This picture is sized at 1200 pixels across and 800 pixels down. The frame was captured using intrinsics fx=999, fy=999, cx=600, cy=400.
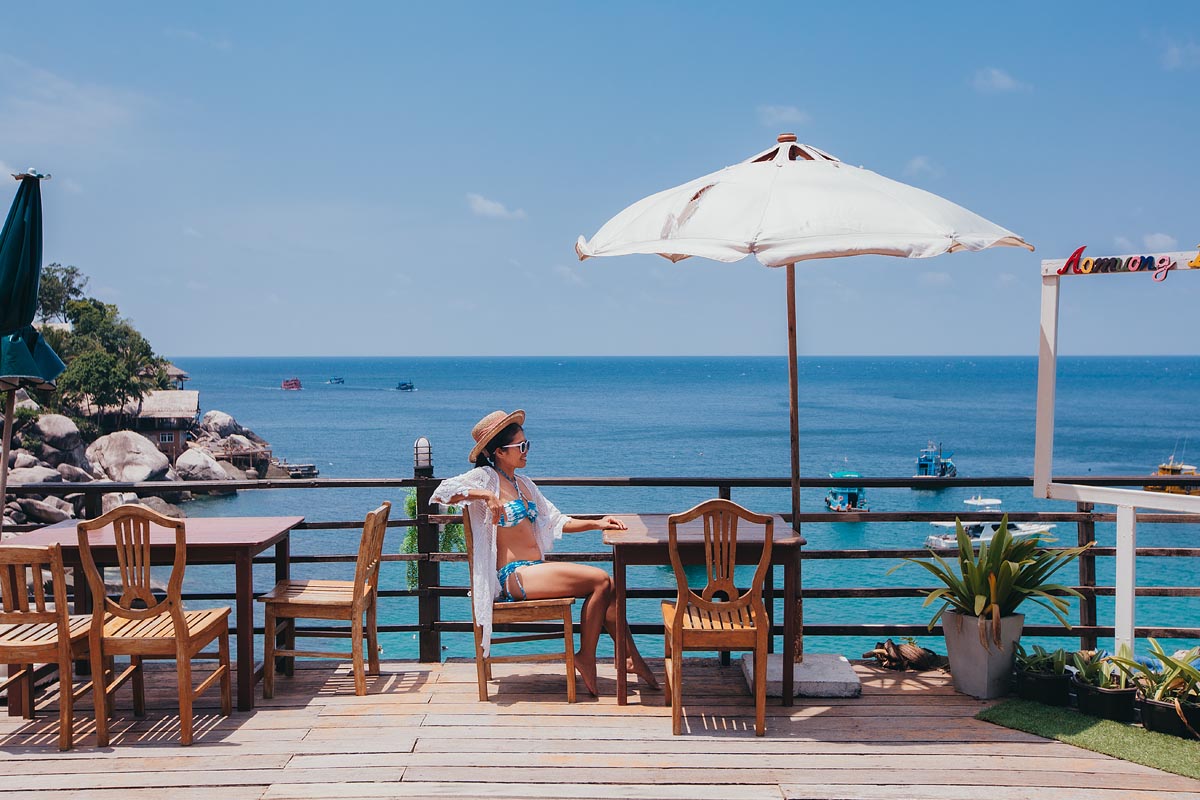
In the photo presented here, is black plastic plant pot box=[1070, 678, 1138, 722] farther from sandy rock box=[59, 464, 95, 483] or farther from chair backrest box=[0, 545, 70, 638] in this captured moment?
sandy rock box=[59, 464, 95, 483]

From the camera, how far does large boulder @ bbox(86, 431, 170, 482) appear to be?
48.9 meters

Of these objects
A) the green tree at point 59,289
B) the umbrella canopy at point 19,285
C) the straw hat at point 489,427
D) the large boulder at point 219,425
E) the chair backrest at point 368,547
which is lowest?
the large boulder at point 219,425

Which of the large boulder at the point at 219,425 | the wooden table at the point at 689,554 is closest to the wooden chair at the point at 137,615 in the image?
the wooden table at the point at 689,554

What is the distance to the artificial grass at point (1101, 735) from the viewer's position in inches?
158

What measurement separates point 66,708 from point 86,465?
162 feet

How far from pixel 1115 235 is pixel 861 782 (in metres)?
94.8

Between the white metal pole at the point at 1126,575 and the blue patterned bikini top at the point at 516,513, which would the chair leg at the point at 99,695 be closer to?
the blue patterned bikini top at the point at 516,513

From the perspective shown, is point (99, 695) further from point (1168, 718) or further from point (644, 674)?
point (1168, 718)

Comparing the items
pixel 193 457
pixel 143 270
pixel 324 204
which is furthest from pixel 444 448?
pixel 143 270

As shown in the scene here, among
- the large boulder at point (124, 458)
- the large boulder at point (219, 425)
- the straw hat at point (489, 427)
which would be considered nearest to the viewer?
the straw hat at point (489, 427)

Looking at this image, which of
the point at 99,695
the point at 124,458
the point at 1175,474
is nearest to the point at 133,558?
the point at 99,695

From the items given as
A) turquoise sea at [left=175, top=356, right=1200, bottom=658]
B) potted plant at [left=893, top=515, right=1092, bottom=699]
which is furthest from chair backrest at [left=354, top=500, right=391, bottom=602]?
turquoise sea at [left=175, top=356, right=1200, bottom=658]

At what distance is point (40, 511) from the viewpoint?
36.5 metres

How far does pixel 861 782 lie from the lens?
3.81m
